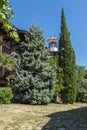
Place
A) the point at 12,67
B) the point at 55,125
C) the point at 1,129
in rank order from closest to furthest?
the point at 1,129 < the point at 55,125 < the point at 12,67

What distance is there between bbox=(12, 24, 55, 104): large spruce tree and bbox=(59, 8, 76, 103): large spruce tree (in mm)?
4900

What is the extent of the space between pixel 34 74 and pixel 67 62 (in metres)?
6.55

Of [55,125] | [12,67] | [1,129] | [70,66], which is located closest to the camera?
[1,129]

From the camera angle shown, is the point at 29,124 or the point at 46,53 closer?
the point at 29,124

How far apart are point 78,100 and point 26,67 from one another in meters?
12.4

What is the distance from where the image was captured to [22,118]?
13.5 meters

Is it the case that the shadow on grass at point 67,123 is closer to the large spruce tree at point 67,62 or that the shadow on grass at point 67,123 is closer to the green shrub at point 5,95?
the green shrub at point 5,95

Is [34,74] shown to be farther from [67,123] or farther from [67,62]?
[67,123]

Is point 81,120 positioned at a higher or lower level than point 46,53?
lower

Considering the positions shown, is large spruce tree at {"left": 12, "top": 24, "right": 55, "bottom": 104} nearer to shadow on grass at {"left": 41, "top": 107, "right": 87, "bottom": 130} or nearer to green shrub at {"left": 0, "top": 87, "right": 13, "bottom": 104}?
green shrub at {"left": 0, "top": 87, "right": 13, "bottom": 104}

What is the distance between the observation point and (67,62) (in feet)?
95.2

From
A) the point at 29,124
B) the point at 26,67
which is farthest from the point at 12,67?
the point at 29,124

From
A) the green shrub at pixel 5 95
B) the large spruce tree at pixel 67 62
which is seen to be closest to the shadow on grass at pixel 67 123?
the green shrub at pixel 5 95

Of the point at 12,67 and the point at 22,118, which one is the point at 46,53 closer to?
the point at 12,67
